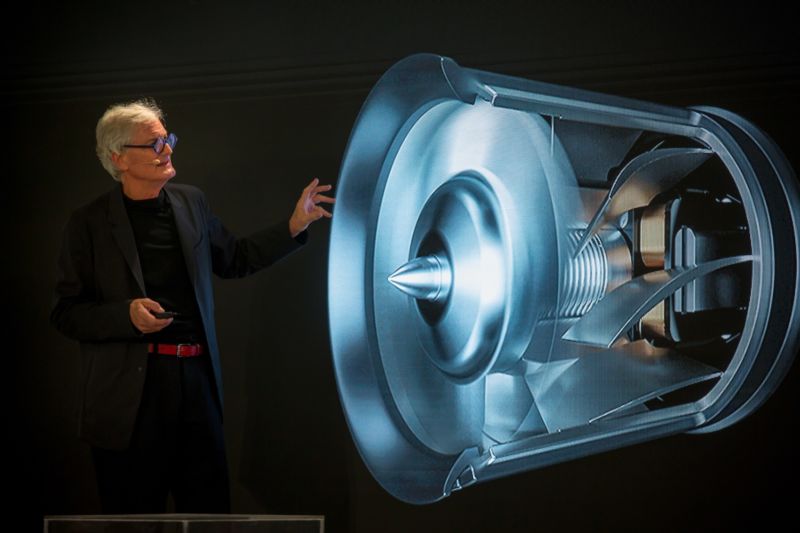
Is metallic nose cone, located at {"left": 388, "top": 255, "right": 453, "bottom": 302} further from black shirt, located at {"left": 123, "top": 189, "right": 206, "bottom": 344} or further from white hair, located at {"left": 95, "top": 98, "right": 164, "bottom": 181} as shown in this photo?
white hair, located at {"left": 95, "top": 98, "right": 164, "bottom": 181}

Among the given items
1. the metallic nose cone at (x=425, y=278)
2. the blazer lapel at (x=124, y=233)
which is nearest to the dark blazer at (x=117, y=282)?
the blazer lapel at (x=124, y=233)

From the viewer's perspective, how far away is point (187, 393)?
169 cm

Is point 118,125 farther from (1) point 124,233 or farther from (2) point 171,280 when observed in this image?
(2) point 171,280

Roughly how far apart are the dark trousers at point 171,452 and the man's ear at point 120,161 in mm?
371

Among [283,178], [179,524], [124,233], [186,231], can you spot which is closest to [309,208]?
[283,178]

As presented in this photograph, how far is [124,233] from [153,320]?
178 mm

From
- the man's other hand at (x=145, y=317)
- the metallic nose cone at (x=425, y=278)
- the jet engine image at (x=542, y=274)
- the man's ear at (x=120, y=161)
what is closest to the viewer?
the jet engine image at (x=542, y=274)

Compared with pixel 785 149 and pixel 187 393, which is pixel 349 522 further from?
pixel 785 149

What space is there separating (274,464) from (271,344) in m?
0.24

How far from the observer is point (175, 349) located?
5.53 feet

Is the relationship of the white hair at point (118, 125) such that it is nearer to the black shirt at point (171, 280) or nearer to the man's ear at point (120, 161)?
the man's ear at point (120, 161)

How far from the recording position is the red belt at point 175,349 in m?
1.68

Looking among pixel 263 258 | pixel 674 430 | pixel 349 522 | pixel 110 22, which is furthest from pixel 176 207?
pixel 674 430

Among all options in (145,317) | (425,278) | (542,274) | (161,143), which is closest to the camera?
(542,274)
